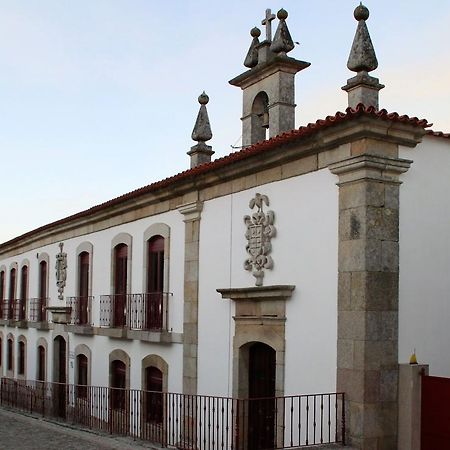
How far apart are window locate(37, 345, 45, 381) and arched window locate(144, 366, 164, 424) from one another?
21.4 ft

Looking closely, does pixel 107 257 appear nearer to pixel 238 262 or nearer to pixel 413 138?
pixel 238 262

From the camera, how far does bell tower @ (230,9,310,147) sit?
40.6ft

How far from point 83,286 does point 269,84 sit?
654 centimetres

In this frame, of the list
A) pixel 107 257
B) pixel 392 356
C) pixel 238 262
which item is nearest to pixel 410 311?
pixel 392 356

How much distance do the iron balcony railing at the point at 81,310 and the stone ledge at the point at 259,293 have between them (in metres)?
5.67

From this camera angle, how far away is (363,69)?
9031 millimetres

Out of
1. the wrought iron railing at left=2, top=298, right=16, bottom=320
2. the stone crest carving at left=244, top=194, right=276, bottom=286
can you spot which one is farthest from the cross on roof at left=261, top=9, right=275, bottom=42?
the wrought iron railing at left=2, top=298, right=16, bottom=320

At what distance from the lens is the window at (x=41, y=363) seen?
60.2 feet

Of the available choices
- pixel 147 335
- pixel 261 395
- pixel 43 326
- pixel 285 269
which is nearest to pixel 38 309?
pixel 43 326

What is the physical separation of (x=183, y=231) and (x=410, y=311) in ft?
15.3

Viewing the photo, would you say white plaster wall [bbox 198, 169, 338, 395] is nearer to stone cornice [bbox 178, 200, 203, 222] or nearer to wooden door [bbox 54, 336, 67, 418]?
stone cornice [bbox 178, 200, 203, 222]

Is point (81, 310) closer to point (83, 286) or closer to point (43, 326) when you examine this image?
point (83, 286)

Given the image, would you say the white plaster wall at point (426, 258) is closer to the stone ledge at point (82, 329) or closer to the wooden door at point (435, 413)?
the wooden door at point (435, 413)

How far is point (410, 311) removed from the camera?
319 inches
